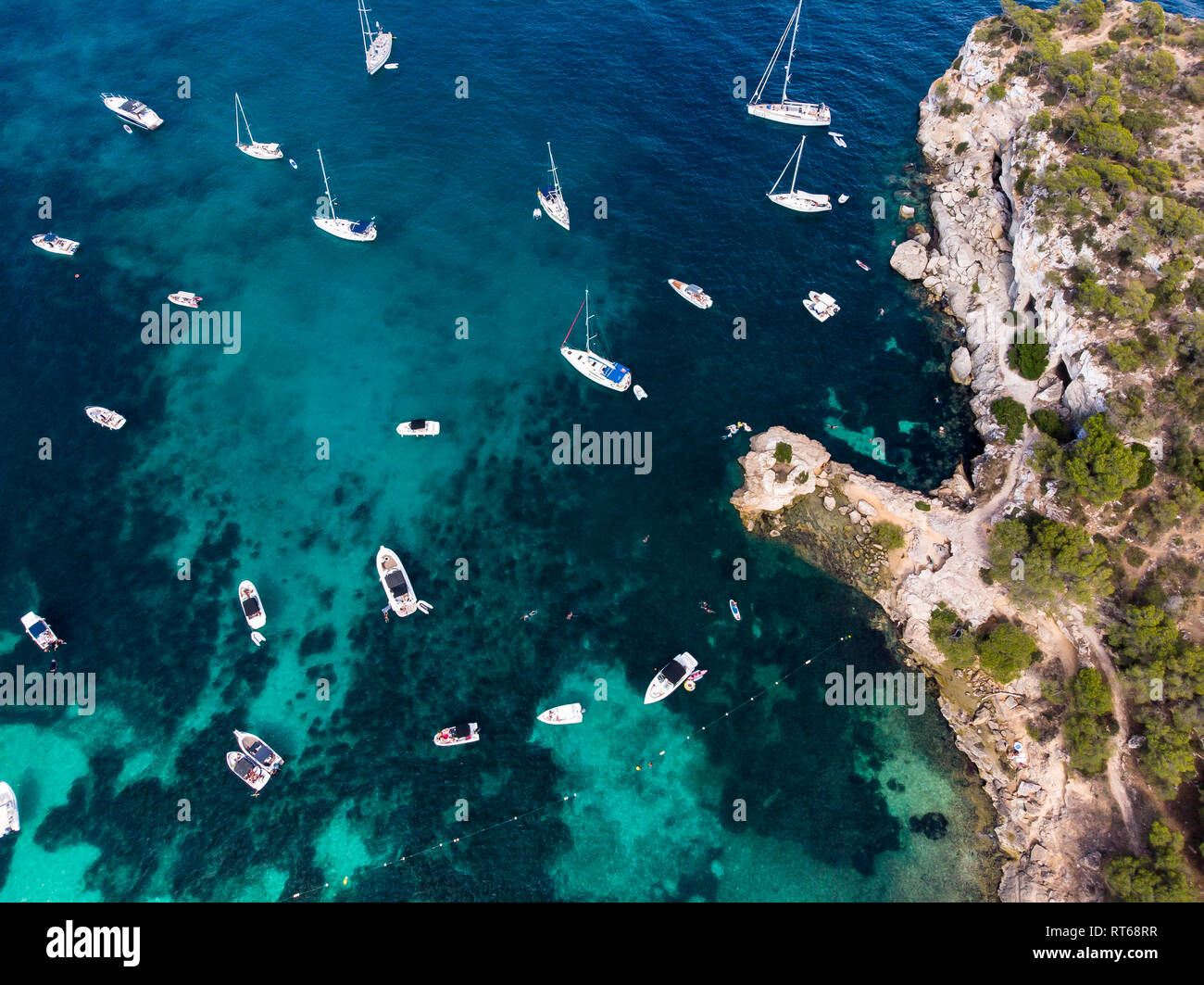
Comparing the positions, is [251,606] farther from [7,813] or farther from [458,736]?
[458,736]

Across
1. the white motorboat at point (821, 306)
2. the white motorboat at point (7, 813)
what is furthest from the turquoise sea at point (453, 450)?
the white motorboat at point (821, 306)

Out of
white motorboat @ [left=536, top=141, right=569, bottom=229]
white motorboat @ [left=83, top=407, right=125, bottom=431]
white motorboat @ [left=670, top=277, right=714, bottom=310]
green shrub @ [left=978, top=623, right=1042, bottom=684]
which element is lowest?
white motorboat @ [left=83, top=407, right=125, bottom=431]

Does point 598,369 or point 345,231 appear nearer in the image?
point 598,369

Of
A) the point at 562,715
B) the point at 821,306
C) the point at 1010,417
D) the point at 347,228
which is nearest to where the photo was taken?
the point at 562,715

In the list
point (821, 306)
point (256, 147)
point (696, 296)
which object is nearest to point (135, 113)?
point (256, 147)

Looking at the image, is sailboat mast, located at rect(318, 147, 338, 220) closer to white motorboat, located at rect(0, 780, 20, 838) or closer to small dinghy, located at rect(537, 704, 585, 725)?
small dinghy, located at rect(537, 704, 585, 725)

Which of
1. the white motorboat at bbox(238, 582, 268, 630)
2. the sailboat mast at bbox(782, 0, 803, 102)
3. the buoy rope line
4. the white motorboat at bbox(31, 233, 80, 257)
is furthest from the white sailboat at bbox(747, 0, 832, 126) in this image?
the white motorboat at bbox(238, 582, 268, 630)
